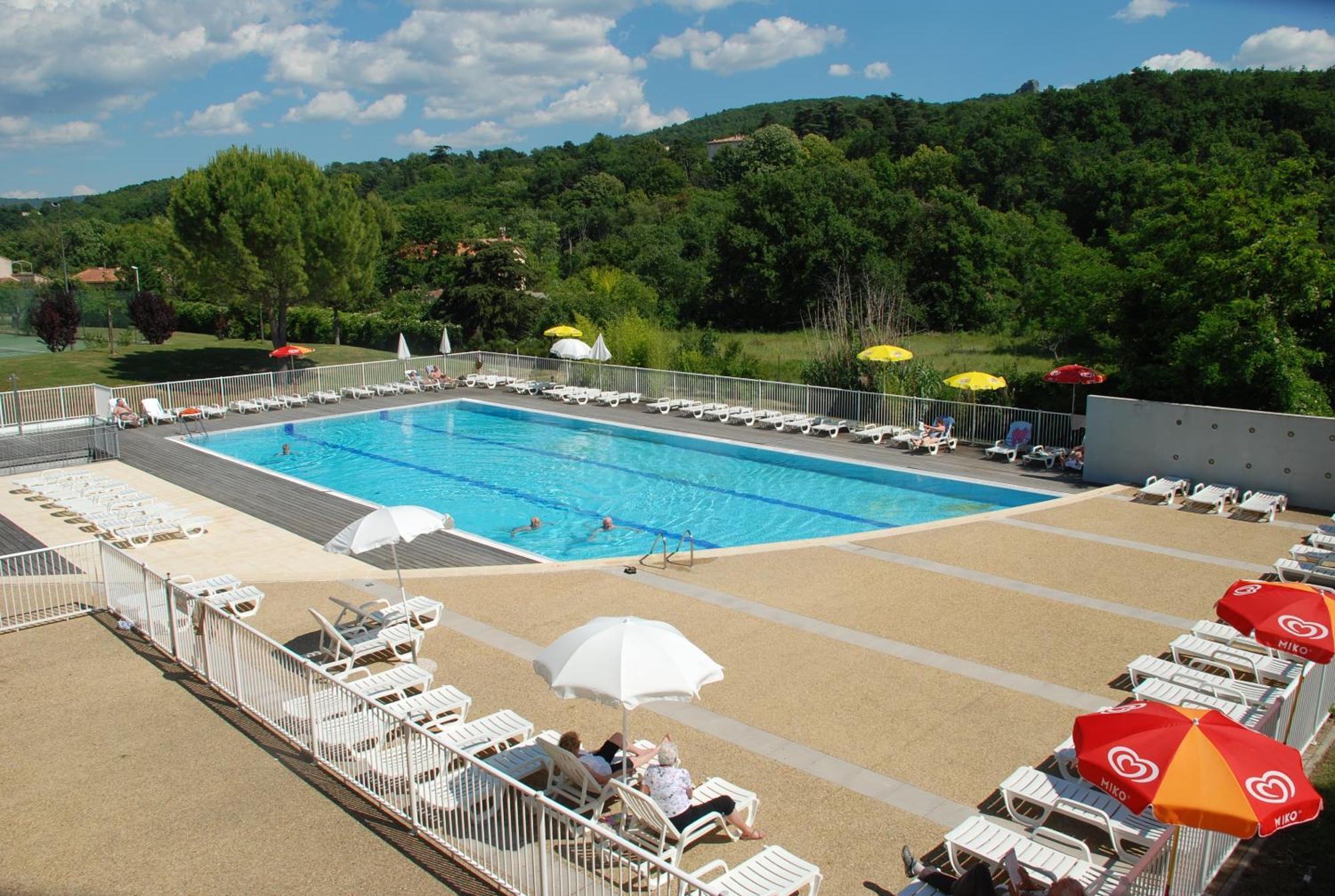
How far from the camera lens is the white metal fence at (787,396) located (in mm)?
20859

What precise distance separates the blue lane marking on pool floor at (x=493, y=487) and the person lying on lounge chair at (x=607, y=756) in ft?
29.3

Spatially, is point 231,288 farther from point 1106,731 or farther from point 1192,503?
point 1106,731

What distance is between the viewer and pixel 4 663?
10.1 m

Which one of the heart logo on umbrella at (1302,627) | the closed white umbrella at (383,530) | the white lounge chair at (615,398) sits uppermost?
the closed white umbrella at (383,530)

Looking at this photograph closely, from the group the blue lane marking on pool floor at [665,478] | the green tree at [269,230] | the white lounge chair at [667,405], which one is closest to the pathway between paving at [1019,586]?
the blue lane marking on pool floor at [665,478]

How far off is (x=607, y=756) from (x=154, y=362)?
3237cm

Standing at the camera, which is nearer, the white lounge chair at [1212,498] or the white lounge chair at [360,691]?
the white lounge chair at [360,691]

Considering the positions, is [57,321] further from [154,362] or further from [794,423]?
[794,423]

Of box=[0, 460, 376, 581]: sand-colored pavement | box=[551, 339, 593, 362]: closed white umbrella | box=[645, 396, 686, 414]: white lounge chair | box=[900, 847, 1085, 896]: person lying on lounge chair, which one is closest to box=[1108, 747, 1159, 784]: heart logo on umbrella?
box=[900, 847, 1085, 896]: person lying on lounge chair

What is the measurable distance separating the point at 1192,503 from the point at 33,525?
1963 cm

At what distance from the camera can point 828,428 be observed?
22797 mm

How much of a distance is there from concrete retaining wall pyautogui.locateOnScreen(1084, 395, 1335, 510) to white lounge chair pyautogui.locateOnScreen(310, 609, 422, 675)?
13.6m

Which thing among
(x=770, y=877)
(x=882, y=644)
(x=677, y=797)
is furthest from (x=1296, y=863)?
(x=882, y=644)

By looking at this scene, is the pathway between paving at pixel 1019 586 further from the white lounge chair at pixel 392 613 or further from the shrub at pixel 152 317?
the shrub at pixel 152 317
